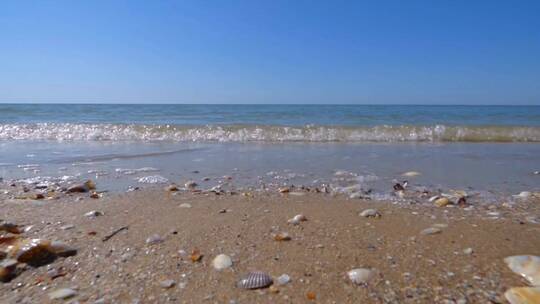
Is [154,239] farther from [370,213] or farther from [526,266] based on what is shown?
[526,266]

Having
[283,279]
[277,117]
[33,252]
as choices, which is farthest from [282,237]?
[277,117]

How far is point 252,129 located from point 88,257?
10103 mm

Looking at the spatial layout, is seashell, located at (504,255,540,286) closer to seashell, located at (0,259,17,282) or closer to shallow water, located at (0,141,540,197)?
shallow water, located at (0,141,540,197)

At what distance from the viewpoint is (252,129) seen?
12.2 m

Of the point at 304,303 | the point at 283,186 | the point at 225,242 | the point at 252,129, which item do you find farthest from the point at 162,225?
the point at 252,129

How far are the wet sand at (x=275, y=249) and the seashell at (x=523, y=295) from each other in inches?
2.1

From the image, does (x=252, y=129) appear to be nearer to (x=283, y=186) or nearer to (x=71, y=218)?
(x=283, y=186)

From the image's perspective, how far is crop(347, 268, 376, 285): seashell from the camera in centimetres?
188

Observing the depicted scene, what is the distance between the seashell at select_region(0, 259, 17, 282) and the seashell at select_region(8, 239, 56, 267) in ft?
0.17

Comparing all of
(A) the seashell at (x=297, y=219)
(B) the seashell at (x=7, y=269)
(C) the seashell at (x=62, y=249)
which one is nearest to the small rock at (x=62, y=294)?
(B) the seashell at (x=7, y=269)

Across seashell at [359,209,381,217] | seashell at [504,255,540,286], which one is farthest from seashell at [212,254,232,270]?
seashell at [504,255,540,286]

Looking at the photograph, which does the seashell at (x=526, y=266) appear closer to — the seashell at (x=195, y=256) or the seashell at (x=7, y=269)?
the seashell at (x=195, y=256)

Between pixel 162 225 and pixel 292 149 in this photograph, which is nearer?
pixel 162 225

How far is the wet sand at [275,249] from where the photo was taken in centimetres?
179
